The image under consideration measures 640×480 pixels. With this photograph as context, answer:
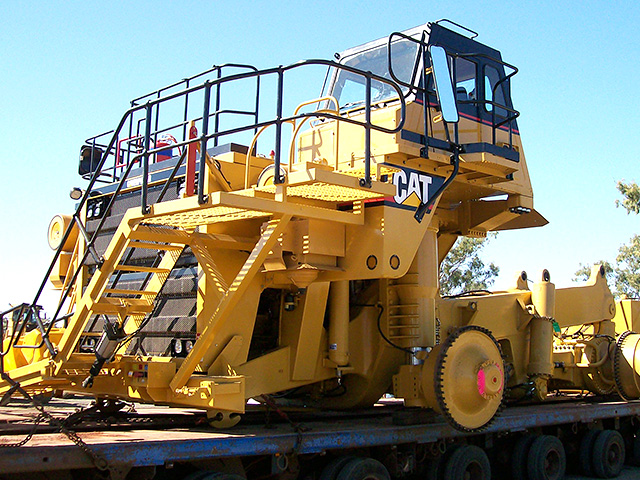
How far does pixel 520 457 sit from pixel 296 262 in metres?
4.04

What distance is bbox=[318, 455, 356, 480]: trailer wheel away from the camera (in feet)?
22.0

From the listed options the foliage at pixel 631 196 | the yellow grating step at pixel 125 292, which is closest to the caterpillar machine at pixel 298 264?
the yellow grating step at pixel 125 292

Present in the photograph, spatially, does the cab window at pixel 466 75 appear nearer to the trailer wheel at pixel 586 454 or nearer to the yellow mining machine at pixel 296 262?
the yellow mining machine at pixel 296 262

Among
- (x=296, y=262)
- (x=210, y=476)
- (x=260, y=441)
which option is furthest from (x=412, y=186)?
(x=210, y=476)

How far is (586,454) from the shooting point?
9938 mm

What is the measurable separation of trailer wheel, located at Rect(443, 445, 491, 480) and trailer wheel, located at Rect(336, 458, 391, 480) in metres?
1.10

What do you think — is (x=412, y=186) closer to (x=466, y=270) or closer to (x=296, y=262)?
(x=296, y=262)

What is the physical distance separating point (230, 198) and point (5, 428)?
2837 millimetres

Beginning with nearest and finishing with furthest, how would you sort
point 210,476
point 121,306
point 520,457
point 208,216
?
point 210,476
point 208,216
point 121,306
point 520,457

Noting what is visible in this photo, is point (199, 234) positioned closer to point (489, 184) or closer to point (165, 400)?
point (165, 400)

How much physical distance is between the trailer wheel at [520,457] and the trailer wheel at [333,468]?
2986mm

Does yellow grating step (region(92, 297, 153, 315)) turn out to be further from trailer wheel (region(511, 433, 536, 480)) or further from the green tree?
the green tree

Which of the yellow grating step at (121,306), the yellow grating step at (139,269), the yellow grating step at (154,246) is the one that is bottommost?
the yellow grating step at (121,306)

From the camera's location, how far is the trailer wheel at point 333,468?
6695mm
